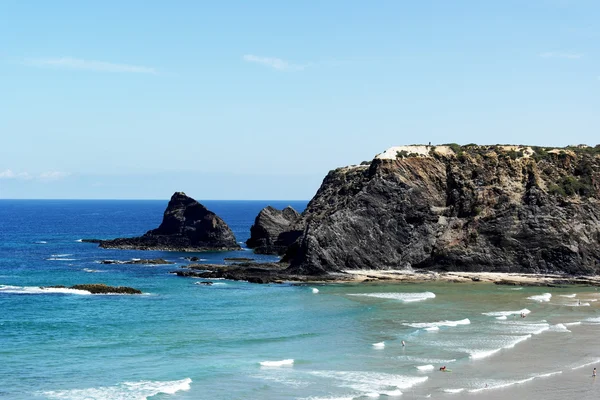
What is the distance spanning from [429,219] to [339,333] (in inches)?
1510

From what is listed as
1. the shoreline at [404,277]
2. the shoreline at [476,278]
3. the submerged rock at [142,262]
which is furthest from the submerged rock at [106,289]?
the submerged rock at [142,262]

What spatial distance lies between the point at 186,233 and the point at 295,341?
76.9 metres

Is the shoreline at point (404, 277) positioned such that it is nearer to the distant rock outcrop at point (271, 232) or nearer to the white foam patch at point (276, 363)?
the distant rock outcrop at point (271, 232)

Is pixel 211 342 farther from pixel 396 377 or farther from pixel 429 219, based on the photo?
pixel 429 219

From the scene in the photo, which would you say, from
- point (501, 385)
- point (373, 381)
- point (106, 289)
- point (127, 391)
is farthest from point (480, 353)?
point (106, 289)

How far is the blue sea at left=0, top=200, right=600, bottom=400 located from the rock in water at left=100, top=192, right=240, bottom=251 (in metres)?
40.7

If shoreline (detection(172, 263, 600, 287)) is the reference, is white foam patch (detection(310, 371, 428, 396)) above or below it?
below

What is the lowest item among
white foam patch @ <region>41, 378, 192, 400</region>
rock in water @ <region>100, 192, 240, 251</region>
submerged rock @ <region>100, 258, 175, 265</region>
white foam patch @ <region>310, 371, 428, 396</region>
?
white foam patch @ <region>310, 371, 428, 396</region>

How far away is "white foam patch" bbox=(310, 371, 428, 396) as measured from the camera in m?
38.8

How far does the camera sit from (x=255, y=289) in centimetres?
7606

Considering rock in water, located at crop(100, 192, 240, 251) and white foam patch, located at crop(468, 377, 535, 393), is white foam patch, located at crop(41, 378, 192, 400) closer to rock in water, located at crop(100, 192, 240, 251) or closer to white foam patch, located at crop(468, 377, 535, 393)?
white foam patch, located at crop(468, 377, 535, 393)

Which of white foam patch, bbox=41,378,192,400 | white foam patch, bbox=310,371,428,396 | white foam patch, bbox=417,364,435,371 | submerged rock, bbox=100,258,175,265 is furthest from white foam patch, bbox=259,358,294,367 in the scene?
submerged rock, bbox=100,258,175,265

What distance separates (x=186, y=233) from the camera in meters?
126

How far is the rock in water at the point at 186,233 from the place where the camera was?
124m
